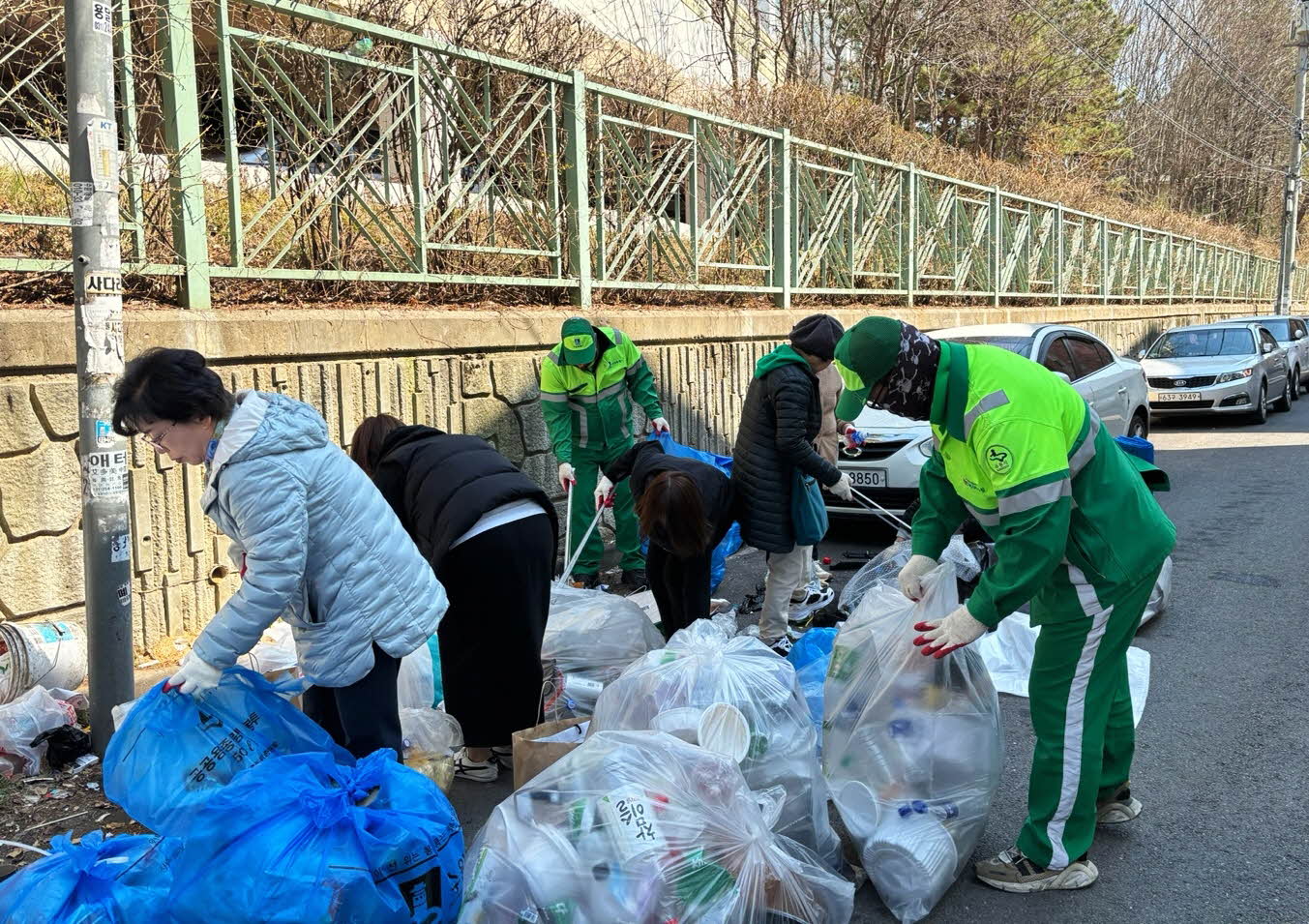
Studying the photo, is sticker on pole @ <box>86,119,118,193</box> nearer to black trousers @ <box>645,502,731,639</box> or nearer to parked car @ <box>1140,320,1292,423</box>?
black trousers @ <box>645,502,731,639</box>

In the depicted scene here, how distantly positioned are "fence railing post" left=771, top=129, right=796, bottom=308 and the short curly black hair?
8.13 m

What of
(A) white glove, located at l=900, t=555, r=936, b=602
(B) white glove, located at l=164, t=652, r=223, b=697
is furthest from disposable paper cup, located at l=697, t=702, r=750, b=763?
(B) white glove, located at l=164, t=652, r=223, b=697

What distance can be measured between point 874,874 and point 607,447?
3745mm

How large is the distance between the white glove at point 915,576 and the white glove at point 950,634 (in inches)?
11.8

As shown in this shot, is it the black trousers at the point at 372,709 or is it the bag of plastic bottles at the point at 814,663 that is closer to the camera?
the black trousers at the point at 372,709

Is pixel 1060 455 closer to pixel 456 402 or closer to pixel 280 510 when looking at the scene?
pixel 280 510

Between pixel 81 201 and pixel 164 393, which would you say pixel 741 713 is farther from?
pixel 81 201

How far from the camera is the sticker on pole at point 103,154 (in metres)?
3.55

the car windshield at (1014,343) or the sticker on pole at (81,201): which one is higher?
the sticker on pole at (81,201)

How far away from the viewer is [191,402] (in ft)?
8.77

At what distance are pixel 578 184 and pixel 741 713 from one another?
546 cm

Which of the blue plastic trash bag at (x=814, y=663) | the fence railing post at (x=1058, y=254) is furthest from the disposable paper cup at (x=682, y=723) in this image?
the fence railing post at (x=1058, y=254)

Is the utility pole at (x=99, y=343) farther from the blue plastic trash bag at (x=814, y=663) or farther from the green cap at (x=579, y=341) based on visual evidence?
the green cap at (x=579, y=341)

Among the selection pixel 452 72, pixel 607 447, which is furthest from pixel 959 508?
pixel 452 72
